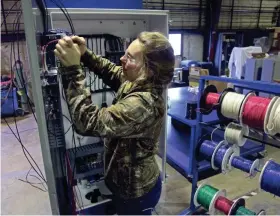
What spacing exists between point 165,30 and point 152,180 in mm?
1394

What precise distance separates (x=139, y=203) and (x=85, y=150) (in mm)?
908

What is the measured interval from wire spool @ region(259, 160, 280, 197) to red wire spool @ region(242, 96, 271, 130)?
0.28 meters

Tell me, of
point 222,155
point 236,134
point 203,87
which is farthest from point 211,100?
point 222,155

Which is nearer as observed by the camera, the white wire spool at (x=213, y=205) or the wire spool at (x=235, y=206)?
the wire spool at (x=235, y=206)

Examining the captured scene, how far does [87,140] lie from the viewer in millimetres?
2227

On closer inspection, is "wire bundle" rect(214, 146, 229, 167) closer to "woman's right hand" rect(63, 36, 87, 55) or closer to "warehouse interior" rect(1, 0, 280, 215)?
"warehouse interior" rect(1, 0, 280, 215)

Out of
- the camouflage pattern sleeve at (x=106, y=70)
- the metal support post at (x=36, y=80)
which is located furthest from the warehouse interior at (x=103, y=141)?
the camouflage pattern sleeve at (x=106, y=70)

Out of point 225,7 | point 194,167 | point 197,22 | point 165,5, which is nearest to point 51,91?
point 194,167

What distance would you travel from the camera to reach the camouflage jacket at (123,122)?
887 mm

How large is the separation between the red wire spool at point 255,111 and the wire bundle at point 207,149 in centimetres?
42

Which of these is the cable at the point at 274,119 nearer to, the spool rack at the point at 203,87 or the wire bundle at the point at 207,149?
the spool rack at the point at 203,87

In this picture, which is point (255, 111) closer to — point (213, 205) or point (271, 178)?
point (271, 178)

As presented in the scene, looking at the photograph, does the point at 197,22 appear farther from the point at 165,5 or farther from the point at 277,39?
the point at 277,39

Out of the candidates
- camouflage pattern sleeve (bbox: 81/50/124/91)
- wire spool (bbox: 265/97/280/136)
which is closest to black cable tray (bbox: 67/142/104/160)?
camouflage pattern sleeve (bbox: 81/50/124/91)
